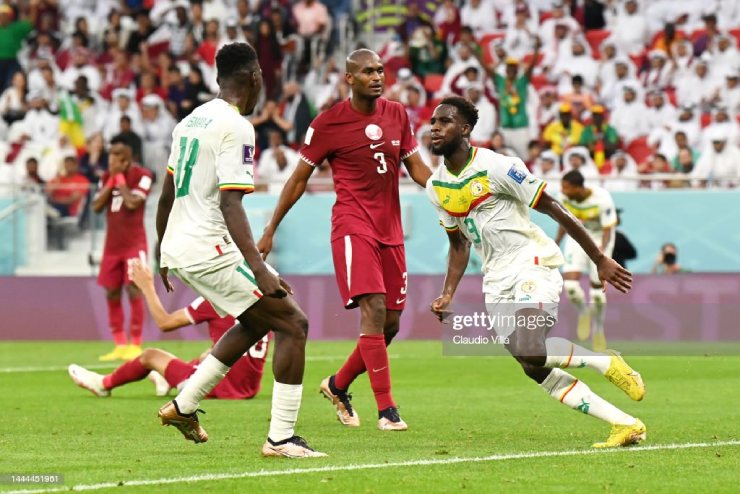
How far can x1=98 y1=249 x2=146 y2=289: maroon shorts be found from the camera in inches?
719

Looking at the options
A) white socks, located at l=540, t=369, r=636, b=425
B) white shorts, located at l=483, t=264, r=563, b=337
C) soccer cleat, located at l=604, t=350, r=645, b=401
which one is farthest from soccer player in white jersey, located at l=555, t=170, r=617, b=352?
white socks, located at l=540, t=369, r=636, b=425

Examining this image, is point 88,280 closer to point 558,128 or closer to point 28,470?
point 558,128

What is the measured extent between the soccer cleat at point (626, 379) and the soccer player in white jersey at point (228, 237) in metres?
1.95

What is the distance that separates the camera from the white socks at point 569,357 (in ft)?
29.2


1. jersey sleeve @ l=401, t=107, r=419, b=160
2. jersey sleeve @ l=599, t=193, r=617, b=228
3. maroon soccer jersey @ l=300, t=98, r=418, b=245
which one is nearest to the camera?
maroon soccer jersey @ l=300, t=98, r=418, b=245

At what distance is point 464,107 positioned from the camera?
944cm

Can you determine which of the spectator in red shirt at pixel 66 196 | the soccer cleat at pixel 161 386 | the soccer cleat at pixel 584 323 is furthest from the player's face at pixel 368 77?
the spectator in red shirt at pixel 66 196

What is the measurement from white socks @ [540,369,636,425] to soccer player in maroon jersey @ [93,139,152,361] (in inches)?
378

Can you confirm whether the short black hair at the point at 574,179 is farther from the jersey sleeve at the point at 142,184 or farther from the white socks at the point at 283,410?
the white socks at the point at 283,410

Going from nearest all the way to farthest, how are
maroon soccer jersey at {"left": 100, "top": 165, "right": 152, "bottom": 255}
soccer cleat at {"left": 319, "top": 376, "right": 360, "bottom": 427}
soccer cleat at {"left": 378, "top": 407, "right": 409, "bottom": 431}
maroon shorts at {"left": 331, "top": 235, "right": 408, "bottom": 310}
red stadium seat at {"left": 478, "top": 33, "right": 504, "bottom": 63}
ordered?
soccer cleat at {"left": 378, "top": 407, "right": 409, "bottom": 431} → maroon shorts at {"left": 331, "top": 235, "right": 408, "bottom": 310} → soccer cleat at {"left": 319, "top": 376, "right": 360, "bottom": 427} → maroon soccer jersey at {"left": 100, "top": 165, "right": 152, "bottom": 255} → red stadium seat at {"left": 478, "top": 33, "right": 504, "bottom": 63}

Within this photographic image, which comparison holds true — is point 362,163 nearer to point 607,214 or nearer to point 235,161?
point 235,161

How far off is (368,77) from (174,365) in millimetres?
2848

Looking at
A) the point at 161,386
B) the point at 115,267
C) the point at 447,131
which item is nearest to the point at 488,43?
the point at 115,267

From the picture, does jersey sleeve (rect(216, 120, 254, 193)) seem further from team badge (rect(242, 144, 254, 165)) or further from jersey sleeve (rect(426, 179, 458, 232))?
jersey sleeve (rect(426, 179, 458, 232))
